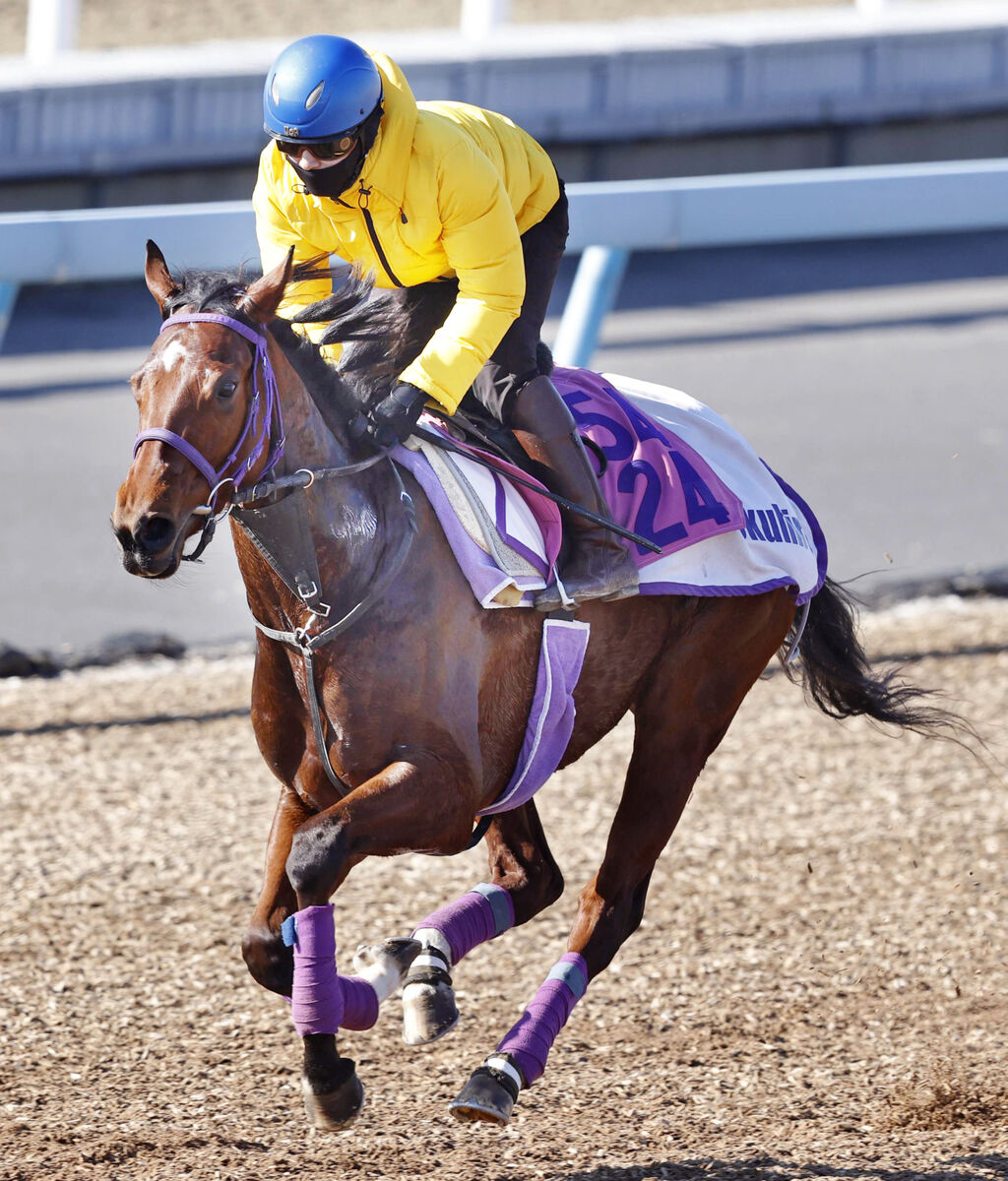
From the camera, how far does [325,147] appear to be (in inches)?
142

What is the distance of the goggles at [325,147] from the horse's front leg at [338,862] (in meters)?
1.29

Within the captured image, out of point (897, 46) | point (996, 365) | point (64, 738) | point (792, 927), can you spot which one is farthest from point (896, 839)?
point (897, 46)

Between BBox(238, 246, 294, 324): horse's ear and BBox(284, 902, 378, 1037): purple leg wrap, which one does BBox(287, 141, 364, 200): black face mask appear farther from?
BBox(284, 902, 378, 1037): purple leg wrap

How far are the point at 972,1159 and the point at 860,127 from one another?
960 centimetres

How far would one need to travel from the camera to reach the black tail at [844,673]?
5.05m

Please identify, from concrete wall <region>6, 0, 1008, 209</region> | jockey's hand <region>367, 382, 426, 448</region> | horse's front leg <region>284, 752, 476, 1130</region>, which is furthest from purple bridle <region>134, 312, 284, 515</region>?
concrete wall <region>6, 0, 1008, 209</region>

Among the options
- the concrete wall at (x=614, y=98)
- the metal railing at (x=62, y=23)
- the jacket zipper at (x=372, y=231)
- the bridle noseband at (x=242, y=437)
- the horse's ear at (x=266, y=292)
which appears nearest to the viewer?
the bridle noseband at (x=242, y=437)

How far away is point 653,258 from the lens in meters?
13.9

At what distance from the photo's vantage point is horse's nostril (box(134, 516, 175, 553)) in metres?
3.13

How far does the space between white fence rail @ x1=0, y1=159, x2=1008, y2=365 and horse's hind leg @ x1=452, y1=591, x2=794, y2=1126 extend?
2.73 metres

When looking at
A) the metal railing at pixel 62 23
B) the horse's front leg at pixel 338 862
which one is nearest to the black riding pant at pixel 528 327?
the horse's front leg at pixel 338 862

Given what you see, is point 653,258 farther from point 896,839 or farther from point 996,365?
point 896,839

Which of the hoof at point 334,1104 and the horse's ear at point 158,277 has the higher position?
the horse's ear at point 158,277

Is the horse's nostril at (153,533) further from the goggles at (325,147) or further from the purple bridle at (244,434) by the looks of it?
the goggles at (325,147)
